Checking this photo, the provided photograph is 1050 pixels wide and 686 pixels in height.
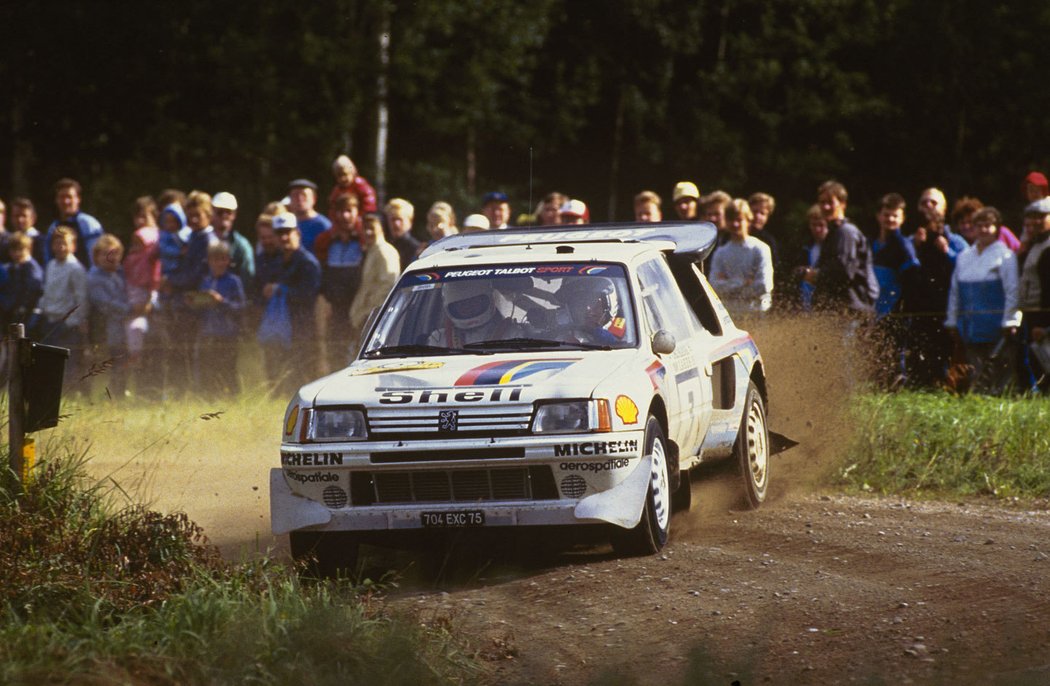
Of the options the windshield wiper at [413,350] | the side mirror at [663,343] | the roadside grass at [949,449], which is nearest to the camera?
the side mirror at [663,343]

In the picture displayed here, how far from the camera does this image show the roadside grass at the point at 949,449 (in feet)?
39.7

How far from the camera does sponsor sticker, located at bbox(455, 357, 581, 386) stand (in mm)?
8773

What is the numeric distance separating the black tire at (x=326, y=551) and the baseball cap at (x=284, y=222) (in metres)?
7.99

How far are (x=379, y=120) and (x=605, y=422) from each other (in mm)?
27386

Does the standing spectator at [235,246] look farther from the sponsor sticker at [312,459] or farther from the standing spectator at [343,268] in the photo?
the sponsor sticker at [312,459]

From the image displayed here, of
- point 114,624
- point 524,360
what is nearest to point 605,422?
point 524,360

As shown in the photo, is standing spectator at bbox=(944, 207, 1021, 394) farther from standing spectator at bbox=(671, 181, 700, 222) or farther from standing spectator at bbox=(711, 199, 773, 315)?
standing spectator at bbox=(671, 181, 700, 222)

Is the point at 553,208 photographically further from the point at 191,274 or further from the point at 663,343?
the point at 663,343

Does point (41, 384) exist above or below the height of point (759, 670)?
above

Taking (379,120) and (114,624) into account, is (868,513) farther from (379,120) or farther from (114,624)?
(379,120)

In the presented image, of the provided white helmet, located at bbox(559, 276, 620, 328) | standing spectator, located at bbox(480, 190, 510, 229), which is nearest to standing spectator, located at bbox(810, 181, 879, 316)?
standing spectator, located at bbox(480, 190, 510, 229)

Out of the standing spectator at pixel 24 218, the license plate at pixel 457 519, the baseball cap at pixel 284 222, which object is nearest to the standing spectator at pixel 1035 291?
the baseball cap at pixel 284 222

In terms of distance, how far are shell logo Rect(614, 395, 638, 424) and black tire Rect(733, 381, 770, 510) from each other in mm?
2272

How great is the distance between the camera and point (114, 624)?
696cm
